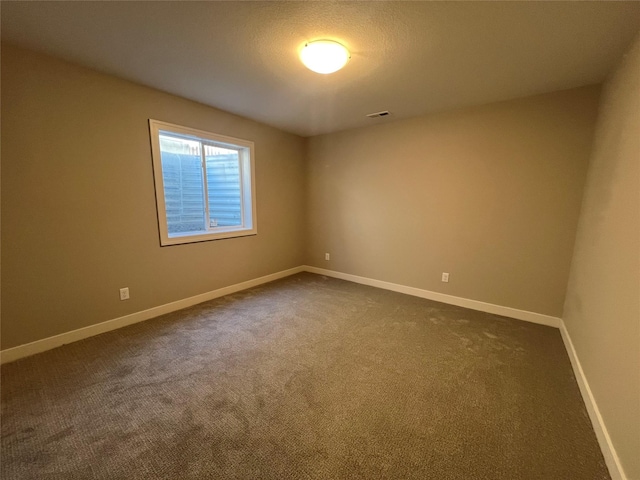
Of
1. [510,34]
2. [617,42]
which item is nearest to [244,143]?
[510,34]

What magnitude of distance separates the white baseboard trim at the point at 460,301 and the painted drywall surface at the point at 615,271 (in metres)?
0.52

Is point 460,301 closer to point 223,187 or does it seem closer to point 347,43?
point 347,43

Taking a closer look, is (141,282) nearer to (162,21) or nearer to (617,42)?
(162,21)

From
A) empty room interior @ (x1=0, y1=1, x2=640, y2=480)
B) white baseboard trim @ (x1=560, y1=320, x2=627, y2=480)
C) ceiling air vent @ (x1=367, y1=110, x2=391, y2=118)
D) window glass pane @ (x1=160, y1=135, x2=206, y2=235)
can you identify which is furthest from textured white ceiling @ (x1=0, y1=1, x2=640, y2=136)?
white baseboard trim @ (x1=560, y1=320, x2=627, y2=480)

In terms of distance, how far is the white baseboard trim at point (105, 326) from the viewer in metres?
2.06

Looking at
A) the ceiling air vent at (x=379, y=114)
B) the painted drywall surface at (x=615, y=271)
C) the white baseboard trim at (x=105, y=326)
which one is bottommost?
the white baseboard trim at (x=105, y=326)

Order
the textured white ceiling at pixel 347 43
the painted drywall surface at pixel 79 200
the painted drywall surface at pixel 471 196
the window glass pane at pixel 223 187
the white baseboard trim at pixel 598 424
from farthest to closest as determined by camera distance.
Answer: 1. the window glass pane at pixel 223 187
2. the painted drywall surface at pixel 471 196
3. the painted drywall surface at pixel 79 200
4. the textured white ceiling at pixel 347 43
5. the white baseboard trim at pixel 598 424

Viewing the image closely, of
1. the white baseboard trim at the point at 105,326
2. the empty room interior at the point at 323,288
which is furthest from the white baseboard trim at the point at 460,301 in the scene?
the white baseboard trim at the point at 105,326

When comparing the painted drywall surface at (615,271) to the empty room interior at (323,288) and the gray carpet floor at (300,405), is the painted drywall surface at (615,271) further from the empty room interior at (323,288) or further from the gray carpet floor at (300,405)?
the gray carpet floor at (300,405)

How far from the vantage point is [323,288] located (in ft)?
12.5

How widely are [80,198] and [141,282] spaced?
0.95 metres

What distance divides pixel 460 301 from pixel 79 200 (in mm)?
4092

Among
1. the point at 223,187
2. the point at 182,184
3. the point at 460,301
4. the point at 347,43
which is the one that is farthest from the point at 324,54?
the point at 460,301

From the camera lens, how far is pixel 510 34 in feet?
5.51
